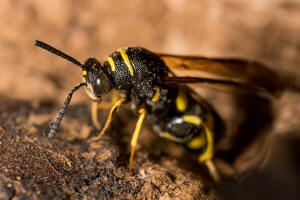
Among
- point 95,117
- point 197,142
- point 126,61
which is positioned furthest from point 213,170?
point 126,61

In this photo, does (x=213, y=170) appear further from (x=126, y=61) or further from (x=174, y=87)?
(x=126, y=61)

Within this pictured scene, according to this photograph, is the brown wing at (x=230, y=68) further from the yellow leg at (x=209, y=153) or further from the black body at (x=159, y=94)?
the yellow leg at (x=209, y=153)

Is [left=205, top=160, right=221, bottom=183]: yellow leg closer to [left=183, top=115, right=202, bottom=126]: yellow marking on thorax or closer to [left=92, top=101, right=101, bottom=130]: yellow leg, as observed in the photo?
[left=183, top=115, right=202, bottom=126]: yellow marking on thorax

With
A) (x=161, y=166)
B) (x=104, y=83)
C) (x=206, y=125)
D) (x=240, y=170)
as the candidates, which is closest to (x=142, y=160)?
(x=161, y=166)

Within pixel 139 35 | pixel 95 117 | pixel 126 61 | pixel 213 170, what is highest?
pixel 139 35

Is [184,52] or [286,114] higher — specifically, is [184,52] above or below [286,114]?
above

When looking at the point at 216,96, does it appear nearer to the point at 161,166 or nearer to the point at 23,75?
the point at 161,166

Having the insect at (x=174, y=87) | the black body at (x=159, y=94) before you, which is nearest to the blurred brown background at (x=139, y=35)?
the insect at (x=174, y=87)
